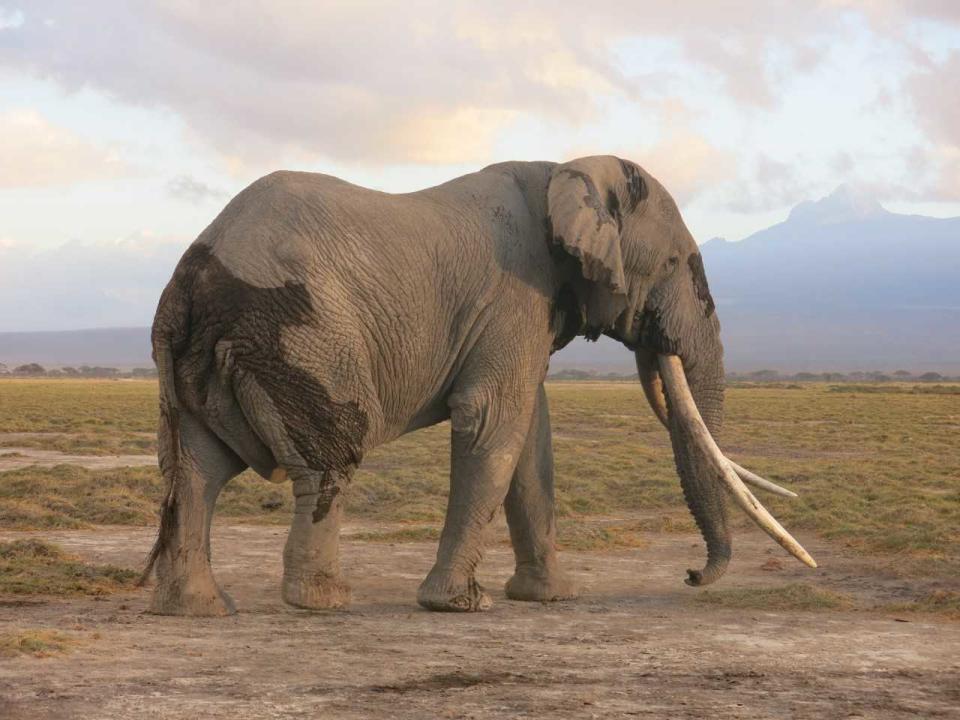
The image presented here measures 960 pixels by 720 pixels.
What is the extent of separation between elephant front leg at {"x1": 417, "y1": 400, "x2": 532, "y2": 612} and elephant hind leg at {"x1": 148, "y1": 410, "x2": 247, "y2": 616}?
1.73m

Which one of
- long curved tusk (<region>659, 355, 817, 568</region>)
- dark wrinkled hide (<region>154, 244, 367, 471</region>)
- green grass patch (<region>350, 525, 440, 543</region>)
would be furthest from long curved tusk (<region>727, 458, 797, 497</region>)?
green grass patch (<region>350, 525, 440, 543</region>)

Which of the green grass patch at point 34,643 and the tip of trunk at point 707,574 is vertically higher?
the tip of trunk at point 707,574

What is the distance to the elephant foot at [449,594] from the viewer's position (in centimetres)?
1058

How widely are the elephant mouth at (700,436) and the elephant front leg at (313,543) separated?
10.2 feet

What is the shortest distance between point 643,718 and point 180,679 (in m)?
2.52

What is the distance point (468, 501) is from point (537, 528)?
1.32m

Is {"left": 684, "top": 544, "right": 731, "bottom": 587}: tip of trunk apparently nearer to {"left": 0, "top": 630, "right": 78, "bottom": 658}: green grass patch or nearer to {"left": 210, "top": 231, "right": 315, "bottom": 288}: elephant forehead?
{"left": 210, "top": 231, "right": 315, "bottom": 288}: elephant forehead

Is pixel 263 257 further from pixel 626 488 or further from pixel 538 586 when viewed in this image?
pixel 626 488

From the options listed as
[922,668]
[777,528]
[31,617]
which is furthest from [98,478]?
[922,668]

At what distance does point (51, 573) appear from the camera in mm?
12125

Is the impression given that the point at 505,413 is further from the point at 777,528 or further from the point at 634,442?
the point at 634,442

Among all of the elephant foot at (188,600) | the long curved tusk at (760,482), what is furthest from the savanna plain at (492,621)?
the long curved tusk at (760,482)

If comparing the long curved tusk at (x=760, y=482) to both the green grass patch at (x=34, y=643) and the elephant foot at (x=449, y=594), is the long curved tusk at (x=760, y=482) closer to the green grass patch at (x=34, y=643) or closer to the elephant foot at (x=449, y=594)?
the elephant foot at (x=449, y=594)

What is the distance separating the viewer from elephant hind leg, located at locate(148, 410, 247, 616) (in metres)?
9.86
